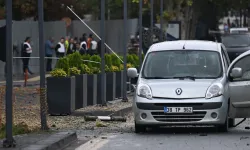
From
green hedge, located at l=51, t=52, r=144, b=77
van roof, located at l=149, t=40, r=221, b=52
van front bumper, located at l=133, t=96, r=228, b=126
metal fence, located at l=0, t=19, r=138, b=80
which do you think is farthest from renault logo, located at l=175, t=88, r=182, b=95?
metal fence, located at l=0, t=19, r=138, b=80

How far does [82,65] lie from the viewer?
23109mm

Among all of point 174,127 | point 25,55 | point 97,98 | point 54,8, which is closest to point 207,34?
point 54,8

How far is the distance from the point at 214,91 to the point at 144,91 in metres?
1.24

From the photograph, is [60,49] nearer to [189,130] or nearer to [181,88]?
[189,130]

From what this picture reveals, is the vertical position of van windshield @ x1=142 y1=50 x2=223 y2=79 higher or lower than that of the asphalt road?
higher

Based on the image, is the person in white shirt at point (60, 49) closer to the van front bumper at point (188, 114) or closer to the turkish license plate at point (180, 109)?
the van front bumper at point (188, 114)

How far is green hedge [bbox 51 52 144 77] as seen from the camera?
849 inches

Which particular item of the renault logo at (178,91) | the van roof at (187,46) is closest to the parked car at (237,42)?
the van roof at (187,46)

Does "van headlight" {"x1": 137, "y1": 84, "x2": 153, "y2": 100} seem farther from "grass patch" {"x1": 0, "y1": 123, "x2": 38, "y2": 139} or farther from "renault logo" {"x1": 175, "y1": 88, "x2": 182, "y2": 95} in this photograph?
"grass patch" {"x1": 0, "y1": 123, "x2": 38, "y2": 139}

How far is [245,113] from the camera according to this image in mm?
16875

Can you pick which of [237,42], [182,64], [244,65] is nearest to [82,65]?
[182,64]

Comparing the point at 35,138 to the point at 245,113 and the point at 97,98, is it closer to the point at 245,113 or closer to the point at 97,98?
the point at 245,113

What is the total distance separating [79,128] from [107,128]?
1.76 ft

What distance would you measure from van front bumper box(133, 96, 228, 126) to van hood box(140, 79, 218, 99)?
98mm
